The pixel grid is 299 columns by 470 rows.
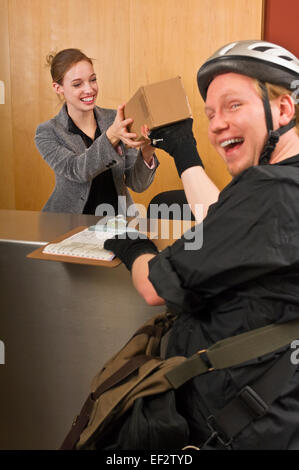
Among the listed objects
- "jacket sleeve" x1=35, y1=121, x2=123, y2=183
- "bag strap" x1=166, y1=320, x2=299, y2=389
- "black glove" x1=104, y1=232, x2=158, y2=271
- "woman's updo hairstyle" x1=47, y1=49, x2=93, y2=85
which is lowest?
"bag strap" x1=166, y1=320, x2=299, y2=389

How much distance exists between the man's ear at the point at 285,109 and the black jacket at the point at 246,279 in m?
0.11

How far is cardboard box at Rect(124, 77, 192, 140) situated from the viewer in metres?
1.47

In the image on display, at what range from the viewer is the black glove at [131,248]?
109 centimetres

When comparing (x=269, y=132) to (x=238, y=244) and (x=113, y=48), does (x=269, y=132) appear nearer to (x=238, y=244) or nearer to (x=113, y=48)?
(x=238, y=244)

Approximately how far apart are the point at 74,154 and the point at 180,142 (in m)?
1.07

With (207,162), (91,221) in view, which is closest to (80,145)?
(91,221)

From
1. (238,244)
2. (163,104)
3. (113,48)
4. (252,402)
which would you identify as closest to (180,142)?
(163,104)

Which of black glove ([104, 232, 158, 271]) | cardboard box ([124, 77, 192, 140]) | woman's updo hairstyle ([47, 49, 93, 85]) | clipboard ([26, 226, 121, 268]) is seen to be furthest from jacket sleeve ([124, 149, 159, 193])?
black glove ([104, 232, 158, 271])

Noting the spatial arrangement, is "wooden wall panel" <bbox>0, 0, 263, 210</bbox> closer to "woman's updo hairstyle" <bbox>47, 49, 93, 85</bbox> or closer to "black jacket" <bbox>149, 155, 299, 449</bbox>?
"woman's updo hairstyle" <bbox>47, 49, 93, 85</bbox>

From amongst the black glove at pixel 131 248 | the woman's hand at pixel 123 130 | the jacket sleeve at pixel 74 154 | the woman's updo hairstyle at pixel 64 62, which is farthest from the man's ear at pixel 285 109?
the woman's updo hairstyle at pixel 64 62

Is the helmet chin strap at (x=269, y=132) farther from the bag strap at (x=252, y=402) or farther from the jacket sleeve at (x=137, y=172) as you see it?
the jacket sleeve at (x=137, y=172)

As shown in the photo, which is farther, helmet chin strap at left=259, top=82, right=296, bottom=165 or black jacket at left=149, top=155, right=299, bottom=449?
helmet chin strap at left=259, top=82, right=296, bottom=165

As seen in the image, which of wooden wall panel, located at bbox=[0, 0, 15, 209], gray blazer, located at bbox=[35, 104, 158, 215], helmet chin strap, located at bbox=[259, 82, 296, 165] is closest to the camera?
helmet chin strap, located at bbox=[259, 82, 296, 165]

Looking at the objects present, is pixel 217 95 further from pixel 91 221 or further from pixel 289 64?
pixel 91 221
